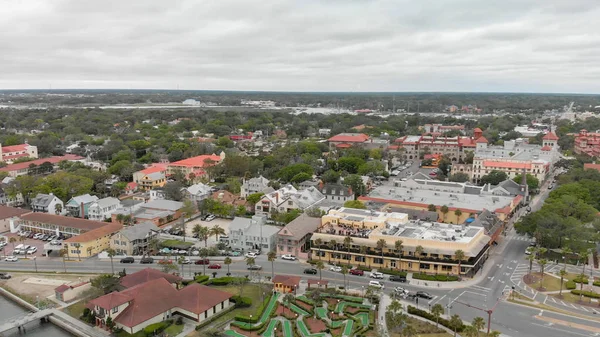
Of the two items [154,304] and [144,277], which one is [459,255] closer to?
[154,304]

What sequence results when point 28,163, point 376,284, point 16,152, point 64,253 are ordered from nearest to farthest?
point 376,284
point 64,253
point 28,163
point 16,152

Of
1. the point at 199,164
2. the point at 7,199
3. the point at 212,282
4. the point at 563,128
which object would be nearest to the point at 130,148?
the point at 199,164

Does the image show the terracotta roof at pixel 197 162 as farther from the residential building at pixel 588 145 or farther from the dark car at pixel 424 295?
the residential building at pixel 588 145

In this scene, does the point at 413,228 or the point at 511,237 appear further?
the point at 511,237

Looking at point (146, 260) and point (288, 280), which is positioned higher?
point (288, 280)

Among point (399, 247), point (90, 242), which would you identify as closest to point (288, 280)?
point (399, 247)

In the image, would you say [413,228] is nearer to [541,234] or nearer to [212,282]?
[541,234]

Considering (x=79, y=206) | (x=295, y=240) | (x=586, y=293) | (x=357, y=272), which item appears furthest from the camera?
(x=79, y=206)
